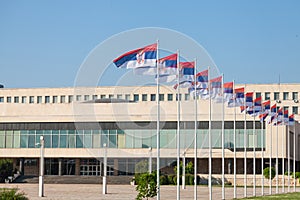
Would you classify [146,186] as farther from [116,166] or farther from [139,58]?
[116,166]

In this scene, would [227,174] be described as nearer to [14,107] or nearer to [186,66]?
[14,107]

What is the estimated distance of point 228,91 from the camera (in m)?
45.9

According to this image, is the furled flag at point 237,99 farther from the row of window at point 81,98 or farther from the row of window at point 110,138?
the row of window at point 81,98

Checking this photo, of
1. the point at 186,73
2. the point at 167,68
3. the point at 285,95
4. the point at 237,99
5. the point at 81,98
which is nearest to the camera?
the point at 167,68

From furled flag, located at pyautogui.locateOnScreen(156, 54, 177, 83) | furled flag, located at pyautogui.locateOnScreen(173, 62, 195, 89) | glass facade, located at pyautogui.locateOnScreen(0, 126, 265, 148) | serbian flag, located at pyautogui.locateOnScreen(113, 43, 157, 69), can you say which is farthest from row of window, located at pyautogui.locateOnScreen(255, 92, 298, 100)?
serbian flag, located at pyautogui.locateOnScreen(113, 43, 157, 69)

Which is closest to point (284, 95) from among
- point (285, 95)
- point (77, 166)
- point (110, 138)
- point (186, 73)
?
point (285, 95)

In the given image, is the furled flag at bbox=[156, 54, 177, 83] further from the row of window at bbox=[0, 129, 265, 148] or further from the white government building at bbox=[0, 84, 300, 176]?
the row of window at bbox=[0, 129, 265, 148]

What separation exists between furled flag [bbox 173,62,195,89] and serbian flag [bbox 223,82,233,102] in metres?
7.41

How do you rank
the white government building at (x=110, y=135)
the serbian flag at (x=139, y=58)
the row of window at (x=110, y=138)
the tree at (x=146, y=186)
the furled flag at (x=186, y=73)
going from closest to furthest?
1. the tree at (x=146, y=186)
2. the serbian flag at (x=139, y=58)
3. the furled flag at (x=186, y=73)
4. the white government building at (x=110, y=135)
5. the row of window at (x=110, y=138)

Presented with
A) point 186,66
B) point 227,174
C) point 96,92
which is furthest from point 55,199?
point 96,92

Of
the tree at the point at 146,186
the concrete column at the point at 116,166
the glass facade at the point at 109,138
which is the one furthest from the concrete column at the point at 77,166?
the tree at the point at 146,186

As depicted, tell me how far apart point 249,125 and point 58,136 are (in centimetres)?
2634

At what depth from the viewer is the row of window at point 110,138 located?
89.3 m

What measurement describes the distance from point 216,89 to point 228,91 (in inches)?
101
